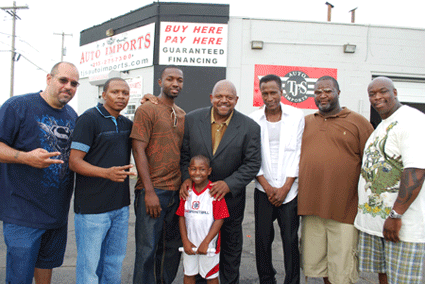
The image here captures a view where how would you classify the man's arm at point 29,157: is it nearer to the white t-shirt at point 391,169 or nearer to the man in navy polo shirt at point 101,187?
the man in navy polo shirt at point 101,187

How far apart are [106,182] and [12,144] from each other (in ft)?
2.56

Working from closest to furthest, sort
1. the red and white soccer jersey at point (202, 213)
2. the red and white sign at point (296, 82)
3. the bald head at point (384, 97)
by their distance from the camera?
the bald head at point (384, 97), the red and white soccer jersey at point (202, 213), the red and white sign at point (296, 82)

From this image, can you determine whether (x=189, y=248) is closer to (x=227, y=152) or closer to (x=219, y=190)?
(x=219, y=190)

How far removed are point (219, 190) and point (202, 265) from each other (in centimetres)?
73

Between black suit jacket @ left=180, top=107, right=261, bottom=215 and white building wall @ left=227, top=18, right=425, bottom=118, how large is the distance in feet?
20.7

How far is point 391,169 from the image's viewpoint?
2.35m

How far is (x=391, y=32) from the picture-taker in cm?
927

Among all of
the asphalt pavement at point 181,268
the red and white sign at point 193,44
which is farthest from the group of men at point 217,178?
the red and white sign at point 193,44

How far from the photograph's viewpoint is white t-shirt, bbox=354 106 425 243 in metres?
2.22

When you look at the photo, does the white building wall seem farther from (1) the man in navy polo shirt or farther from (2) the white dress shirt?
(1) the man in navy polo shirt

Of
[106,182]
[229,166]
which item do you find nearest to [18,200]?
[106,182]

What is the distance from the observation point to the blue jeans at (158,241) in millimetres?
2611

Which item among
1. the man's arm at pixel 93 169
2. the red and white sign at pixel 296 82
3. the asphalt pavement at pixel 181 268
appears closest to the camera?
the man's arm at pixel 93 169

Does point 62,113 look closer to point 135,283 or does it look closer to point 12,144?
point 12,144
